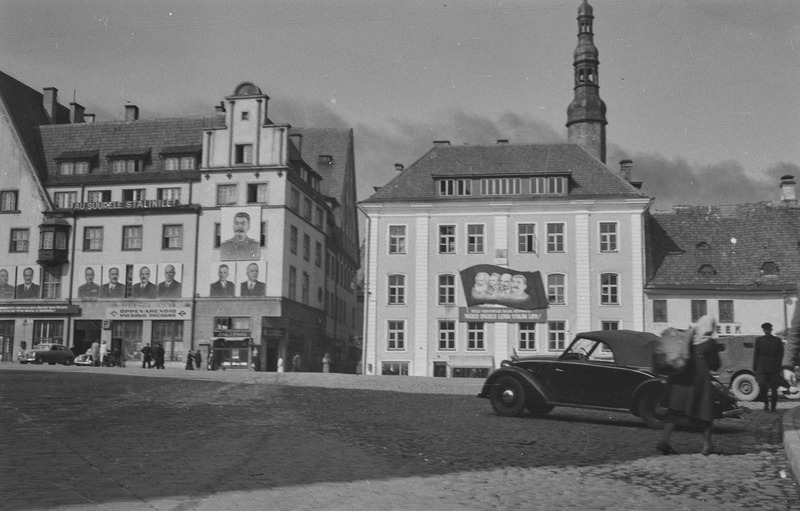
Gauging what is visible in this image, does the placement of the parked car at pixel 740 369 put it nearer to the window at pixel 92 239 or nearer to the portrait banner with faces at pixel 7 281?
the window at pixel 92 239

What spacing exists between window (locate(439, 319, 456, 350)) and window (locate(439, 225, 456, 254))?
3.93 m

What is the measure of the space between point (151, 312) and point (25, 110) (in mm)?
20220

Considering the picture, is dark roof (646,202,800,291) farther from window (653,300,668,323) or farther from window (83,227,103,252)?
window (83,227,103,252)

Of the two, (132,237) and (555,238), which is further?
(132,237)

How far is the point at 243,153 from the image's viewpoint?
5491 cm

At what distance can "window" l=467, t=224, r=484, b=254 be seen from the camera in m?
50.3

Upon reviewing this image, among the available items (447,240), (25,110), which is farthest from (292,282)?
(25,110)

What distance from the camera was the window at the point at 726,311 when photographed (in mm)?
48688

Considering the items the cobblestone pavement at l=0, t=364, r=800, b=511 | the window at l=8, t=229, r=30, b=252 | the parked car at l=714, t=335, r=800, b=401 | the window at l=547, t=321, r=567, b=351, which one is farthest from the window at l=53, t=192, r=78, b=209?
the parked car at l=714, t=335, r=800, b=401

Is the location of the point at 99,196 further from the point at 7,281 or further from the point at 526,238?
the point at 526,238

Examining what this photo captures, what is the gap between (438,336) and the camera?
4956 centimetres

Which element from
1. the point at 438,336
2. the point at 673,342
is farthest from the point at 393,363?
the point at 673,342

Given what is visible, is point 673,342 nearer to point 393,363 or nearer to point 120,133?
point 393,363

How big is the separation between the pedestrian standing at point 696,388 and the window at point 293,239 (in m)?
45.3
